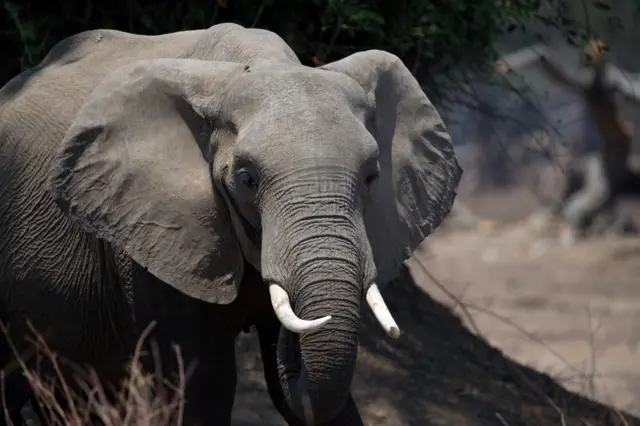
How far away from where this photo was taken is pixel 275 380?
5.90m

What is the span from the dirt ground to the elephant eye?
123cm

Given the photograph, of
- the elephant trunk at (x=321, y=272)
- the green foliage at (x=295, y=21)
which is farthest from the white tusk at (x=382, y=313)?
the green foliage at (x=295, y=21)

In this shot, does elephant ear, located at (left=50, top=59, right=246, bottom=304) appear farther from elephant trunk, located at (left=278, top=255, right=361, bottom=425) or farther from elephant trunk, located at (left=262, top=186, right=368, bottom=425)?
elephant trunk, located at (left=278, top=255, right=361, bottom=425)

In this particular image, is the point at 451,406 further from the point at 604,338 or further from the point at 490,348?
the point at 604,338

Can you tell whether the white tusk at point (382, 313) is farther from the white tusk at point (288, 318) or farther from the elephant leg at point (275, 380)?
the elephant leg at point (275, 380)

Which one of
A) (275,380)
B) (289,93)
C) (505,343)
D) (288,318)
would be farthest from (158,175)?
(505,343)

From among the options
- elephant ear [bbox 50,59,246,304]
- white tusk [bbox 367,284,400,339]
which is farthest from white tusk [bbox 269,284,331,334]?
elephant ear [bbox 50,59,246,304]

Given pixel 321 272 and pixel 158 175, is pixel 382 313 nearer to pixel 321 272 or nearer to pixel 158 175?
pixel 321 272

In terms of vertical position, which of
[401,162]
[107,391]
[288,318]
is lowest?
[107,391]

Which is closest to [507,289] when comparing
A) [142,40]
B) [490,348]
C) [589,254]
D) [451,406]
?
[589,254]

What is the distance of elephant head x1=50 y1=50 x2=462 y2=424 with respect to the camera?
4.58m

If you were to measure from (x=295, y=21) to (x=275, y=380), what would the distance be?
8.06 ft

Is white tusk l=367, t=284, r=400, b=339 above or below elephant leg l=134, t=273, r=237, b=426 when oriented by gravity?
above

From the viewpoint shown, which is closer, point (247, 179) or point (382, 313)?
point (382, 313)
